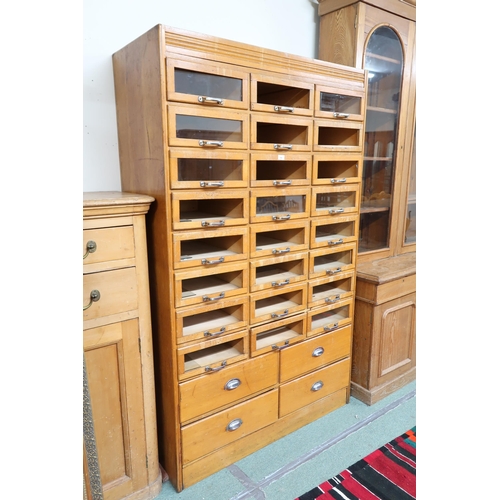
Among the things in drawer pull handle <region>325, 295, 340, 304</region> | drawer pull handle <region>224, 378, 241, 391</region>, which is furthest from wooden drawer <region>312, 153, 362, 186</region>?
drawer pull handle <region>224, 378, 241, 391</region>

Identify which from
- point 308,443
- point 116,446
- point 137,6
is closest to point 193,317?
point 116,446

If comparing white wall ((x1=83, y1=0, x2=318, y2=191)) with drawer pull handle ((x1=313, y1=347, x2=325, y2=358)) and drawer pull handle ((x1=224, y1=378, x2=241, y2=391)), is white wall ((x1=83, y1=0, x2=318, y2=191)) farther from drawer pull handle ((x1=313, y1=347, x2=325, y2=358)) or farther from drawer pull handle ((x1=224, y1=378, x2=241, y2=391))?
drawer pull handle ((x1=313, y1=347, x2=325, y2=358))

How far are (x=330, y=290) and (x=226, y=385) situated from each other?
2.50 feet

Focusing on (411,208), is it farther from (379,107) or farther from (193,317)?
(193,317)

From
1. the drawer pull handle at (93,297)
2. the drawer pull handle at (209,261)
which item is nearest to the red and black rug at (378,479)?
the drawer pull handle at (209,261)

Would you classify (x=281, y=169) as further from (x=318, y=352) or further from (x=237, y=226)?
(x=318, y=352)

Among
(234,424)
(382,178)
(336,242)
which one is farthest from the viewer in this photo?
(382,178)

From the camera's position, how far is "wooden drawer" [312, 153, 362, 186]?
5.88ft

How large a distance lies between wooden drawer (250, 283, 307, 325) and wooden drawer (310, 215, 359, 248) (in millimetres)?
228

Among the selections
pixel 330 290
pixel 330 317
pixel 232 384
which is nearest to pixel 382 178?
pixel 330 290

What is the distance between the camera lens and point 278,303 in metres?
1.88

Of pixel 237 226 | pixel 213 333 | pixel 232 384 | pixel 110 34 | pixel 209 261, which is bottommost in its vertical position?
pixel 232 384

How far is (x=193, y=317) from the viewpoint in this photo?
168 cm
